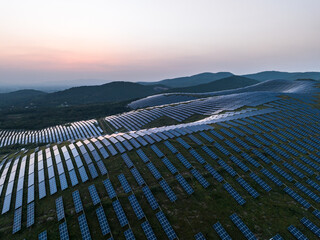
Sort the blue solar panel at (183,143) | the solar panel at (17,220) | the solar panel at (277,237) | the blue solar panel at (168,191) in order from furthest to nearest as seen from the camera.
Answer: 1. the blue solar panel at (183,143)
2. the blue solar panel at (168,191)
3. the solar panel at (17,220)
4. the solar panel at (277,237)

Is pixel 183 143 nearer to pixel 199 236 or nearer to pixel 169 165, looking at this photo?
pixel 169 165

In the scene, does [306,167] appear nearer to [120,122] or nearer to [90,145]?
[90,145]

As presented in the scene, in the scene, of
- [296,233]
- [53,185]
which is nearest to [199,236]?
[296,233]

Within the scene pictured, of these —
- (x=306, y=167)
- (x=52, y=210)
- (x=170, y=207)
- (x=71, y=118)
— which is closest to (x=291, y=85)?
(x=306, y=167)

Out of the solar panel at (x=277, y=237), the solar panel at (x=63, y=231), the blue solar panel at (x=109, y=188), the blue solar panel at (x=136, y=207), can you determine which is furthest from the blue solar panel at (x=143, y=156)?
the solar panel at (x=277, y=237)

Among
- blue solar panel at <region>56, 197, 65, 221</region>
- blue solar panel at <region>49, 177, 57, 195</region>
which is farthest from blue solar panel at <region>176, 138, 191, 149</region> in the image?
blue solar panel at <region>49, 177, 57, 195</region>

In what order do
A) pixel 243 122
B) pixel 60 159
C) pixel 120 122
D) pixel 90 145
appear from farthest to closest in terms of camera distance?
pixel 120 122
pixel 243 122
pixel 90 145
pixel 60 159

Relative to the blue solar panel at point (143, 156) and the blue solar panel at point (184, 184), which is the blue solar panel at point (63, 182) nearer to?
the blue solar panel at point (143, 156)
